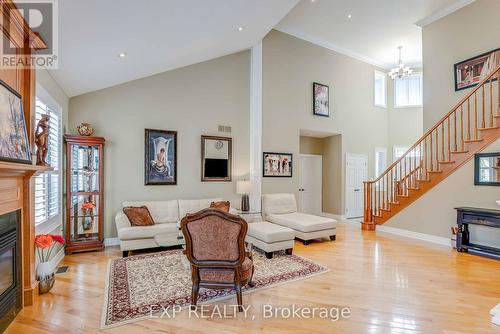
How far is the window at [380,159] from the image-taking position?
8.63 meters

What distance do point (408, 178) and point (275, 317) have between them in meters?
4.86

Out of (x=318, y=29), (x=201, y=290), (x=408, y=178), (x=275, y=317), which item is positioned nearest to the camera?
(x=275, y=317)

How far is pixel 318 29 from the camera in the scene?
6758 millimetres

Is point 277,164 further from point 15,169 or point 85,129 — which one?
point 15,169

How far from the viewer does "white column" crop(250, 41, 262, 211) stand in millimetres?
6285

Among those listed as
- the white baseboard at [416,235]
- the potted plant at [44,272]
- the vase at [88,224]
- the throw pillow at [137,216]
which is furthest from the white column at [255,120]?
the potted plant at [44,272]

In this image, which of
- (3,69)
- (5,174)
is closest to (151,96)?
(3,69)

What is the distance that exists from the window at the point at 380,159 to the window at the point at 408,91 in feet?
5.13

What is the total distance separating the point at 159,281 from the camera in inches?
127

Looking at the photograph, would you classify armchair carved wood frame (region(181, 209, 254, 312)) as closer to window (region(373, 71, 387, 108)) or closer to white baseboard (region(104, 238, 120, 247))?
white baseboard (region(104, 238, 120, 247))

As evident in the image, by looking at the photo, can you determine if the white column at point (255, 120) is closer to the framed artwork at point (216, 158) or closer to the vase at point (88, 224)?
the framed artwork at point (216, 158)

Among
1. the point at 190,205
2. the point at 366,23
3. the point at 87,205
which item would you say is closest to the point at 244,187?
the point at 190,205

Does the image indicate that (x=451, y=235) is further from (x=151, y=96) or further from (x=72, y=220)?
(x=72, y=220)

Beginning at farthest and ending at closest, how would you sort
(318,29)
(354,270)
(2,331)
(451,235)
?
1. (318,29)
2. (451,235)
3. (354,270)
4. (2,331)
